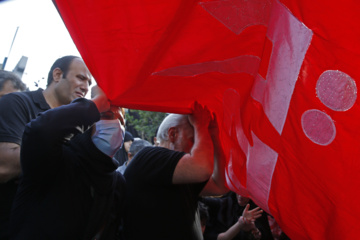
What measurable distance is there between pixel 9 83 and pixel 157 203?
56.2 inches

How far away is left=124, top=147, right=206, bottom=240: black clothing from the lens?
1.43 metres

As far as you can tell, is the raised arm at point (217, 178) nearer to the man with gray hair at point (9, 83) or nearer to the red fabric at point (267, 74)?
the red fabric at point (267, 74)

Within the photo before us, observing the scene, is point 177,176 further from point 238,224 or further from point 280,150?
point 238,224

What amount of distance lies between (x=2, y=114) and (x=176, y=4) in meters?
1.00

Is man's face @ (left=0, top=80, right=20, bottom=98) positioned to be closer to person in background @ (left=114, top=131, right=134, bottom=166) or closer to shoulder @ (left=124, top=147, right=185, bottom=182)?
shoulder @ (left=124, top=147, right=185, bottom=182)

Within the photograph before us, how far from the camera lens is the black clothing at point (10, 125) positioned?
1.35 metres

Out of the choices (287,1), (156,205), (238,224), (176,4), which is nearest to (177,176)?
(156,205)

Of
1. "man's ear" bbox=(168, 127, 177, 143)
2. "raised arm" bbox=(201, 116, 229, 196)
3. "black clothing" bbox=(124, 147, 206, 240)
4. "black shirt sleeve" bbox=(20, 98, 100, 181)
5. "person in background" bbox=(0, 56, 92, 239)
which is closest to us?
"black shirt sleeve" bbox=(20, 98, 100, 181)

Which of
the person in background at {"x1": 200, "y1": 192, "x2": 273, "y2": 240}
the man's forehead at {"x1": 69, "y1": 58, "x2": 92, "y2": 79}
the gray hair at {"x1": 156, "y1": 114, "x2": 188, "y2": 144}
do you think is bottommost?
the person in background at {"x1": 200, "y1": 192, "x2": 273, "y2": 240}

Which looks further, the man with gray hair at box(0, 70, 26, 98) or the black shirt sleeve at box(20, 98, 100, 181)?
the man with gray hair at box(0, 70, 26, 98)

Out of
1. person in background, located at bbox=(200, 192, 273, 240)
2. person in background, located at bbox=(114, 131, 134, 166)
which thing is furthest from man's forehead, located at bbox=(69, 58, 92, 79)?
person in background, located at bbox=(114, 131, 134, 166)

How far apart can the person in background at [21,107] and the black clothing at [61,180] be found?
0.93 feet

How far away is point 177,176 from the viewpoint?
4.78ft

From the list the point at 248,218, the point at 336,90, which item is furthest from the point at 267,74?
the point at 248,218
